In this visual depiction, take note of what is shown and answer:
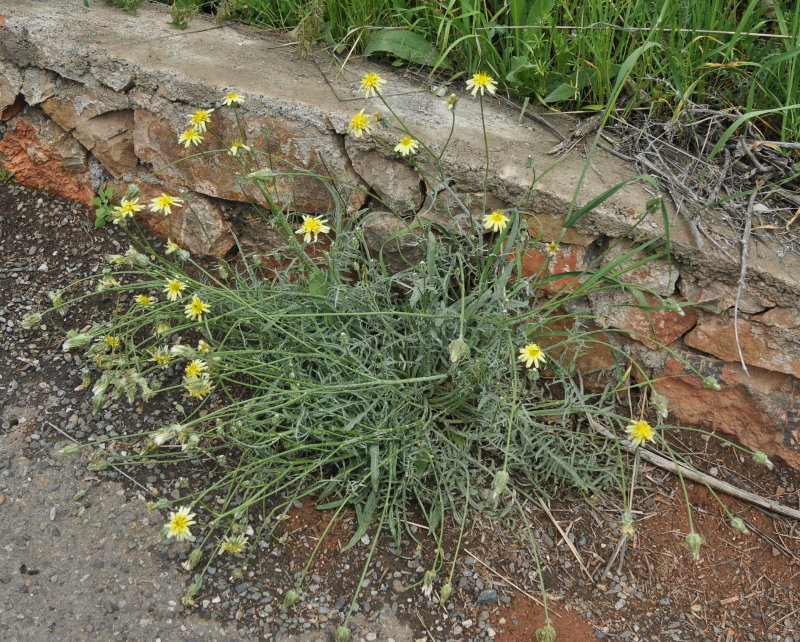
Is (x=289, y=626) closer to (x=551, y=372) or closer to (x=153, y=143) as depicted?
(x=551, y=372)

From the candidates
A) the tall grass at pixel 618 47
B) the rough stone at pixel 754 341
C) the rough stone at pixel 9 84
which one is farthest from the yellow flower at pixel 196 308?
the rough stone at pixel 754 341

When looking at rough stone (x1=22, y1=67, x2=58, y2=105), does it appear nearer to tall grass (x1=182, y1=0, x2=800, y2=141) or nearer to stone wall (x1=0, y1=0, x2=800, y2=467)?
stone wall (x1=0, y1=0, x2=800, y2=467)

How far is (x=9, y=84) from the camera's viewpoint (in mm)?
3180

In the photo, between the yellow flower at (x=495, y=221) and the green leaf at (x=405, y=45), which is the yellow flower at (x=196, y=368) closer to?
the yellow flower at (x=495, y=221)

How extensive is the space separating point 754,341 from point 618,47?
1.13 m

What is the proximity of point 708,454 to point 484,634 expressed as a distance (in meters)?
1.06

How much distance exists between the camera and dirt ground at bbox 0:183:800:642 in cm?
217

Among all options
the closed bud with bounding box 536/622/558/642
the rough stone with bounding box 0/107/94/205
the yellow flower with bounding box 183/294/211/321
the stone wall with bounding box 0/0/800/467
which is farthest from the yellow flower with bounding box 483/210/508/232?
the rough stone with bounding box 0/107/94/205

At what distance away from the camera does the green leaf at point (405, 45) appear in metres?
2.96

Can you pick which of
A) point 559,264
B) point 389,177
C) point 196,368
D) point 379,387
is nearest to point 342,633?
point 379,387

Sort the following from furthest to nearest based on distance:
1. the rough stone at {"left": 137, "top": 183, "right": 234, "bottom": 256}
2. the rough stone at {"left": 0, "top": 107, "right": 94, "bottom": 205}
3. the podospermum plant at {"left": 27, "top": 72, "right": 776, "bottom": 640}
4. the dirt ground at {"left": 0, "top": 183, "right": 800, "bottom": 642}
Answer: the rough stone at {"left": 0, "top": 107, "right": 94, "bottom": 205}, the rough stone at {"left": 137, "top": 183, "right": 234, "bottom": 256}, the podospermum plant at {"left": 27, "top": 72, "right": 776, "bottom": 640}, the dirt ground at {"left": 0, "top": 183, "right": 800, "bottom": 642}

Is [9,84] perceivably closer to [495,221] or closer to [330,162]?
[330,162]

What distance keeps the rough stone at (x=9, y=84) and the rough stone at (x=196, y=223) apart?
0.65 metres

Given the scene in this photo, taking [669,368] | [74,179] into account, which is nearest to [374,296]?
[669,368]
